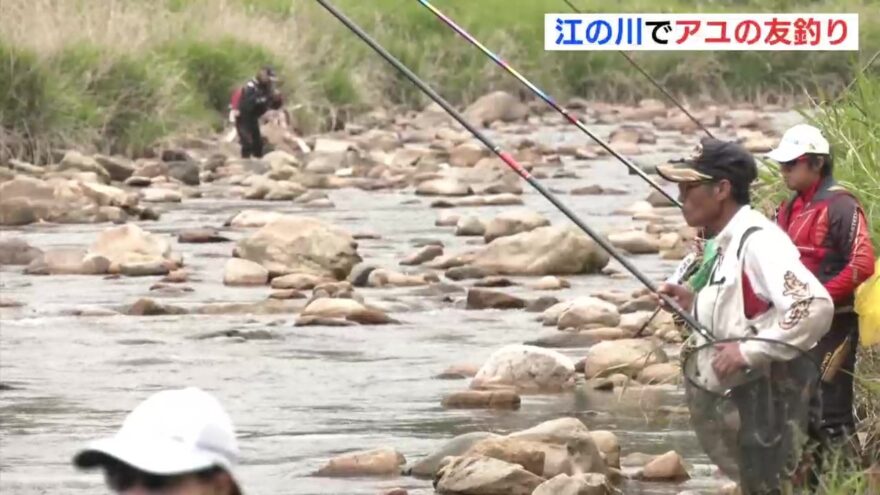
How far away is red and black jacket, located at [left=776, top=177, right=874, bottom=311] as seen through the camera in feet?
22.7

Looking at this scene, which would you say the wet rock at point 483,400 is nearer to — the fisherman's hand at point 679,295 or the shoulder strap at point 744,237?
the fisherman's hand at point 679,295

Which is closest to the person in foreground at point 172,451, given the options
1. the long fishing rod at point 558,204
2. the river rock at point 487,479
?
the long fishing rod at point 558,204

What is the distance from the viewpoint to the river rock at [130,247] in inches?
679

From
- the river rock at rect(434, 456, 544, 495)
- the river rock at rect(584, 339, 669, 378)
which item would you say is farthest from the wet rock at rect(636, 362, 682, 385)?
the river rock at rect(434, 456, 544, 495)

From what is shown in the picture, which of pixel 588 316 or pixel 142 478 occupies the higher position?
pixel 142 478

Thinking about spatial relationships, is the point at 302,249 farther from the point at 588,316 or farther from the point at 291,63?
the point at 291,63

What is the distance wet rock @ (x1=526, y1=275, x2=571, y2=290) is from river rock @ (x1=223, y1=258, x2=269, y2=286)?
6.08 ft

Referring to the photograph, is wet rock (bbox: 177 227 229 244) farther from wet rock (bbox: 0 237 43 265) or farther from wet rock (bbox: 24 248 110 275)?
wet rock (bbox: 24 248 110 275)

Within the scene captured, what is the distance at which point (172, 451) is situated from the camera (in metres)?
3.37

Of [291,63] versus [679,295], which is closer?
[679,295]

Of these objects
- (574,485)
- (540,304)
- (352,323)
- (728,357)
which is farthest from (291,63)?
(728,357)

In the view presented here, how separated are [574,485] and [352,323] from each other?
6.16 meters

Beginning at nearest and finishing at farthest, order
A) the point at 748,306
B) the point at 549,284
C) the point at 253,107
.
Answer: the point at 748,306 < the point at 549,284 < the point at 253,107

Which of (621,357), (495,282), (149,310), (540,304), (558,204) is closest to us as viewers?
(558,204)
